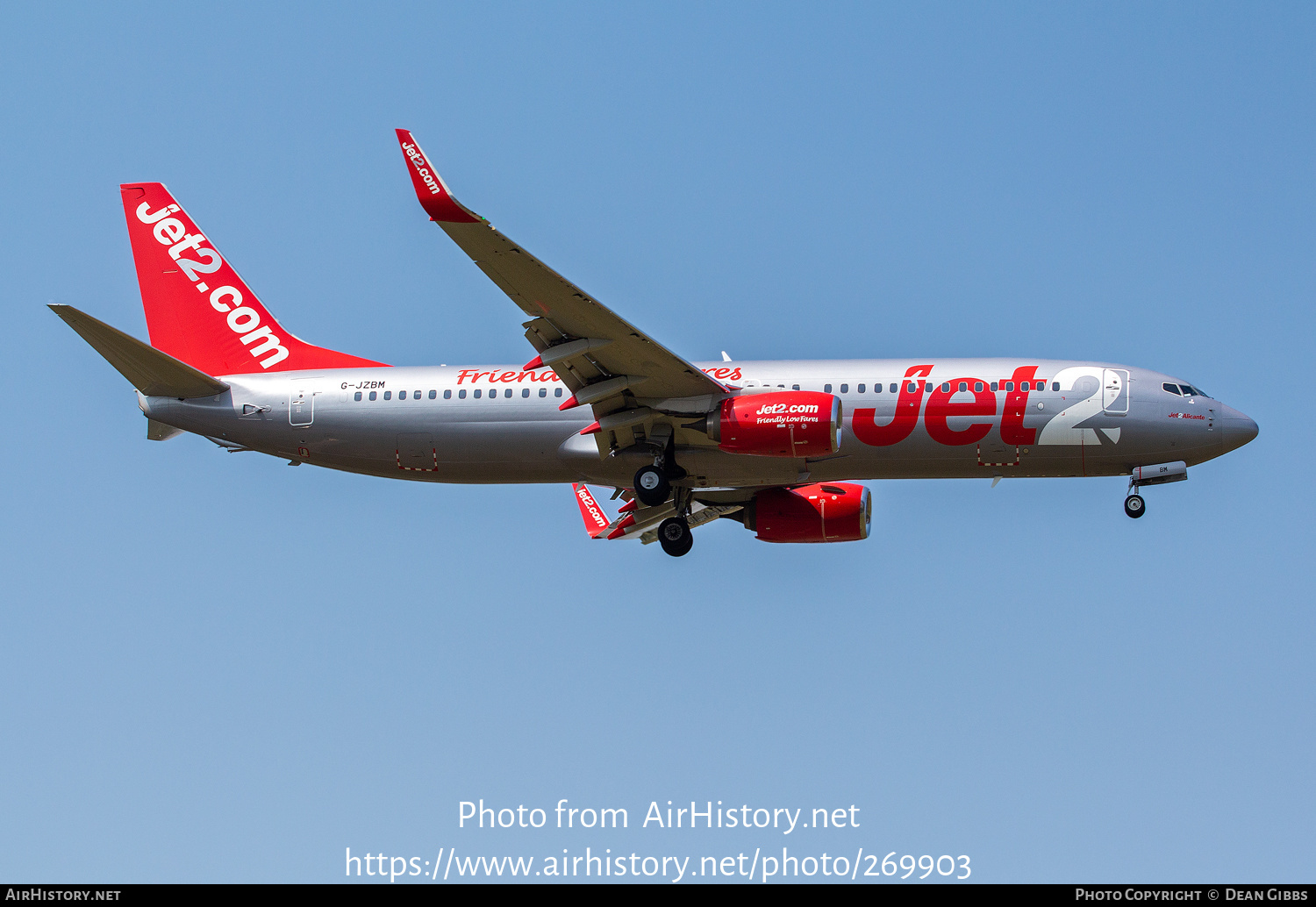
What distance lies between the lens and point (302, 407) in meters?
37.3

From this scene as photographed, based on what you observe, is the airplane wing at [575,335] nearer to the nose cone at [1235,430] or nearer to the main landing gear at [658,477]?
the main landing gear at [658,477]

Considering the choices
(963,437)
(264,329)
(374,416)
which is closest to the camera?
(963,437)

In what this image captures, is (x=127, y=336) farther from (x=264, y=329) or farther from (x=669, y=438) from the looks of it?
(x=669, y=438)

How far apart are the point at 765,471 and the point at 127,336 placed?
15856 millimetres

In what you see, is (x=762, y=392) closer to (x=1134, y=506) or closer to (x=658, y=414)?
(x=658, y=414)

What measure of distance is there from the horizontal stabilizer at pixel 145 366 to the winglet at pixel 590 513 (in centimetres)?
1158

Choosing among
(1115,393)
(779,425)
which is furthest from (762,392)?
(1115,393)

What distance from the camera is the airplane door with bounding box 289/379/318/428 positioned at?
37.2m

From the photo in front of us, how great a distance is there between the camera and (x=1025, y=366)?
35.3m

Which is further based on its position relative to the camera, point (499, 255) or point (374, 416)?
point (374, 416)

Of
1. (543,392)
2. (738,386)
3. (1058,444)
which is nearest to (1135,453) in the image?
(1058,444)

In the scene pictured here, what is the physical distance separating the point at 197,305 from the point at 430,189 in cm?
1527

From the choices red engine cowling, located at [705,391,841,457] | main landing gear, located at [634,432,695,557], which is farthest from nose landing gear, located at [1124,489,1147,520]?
main landing gear, located at [634,432,695,557]

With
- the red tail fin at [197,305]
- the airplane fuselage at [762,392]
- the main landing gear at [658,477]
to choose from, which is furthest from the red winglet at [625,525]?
the red tail fin at [197,305]
